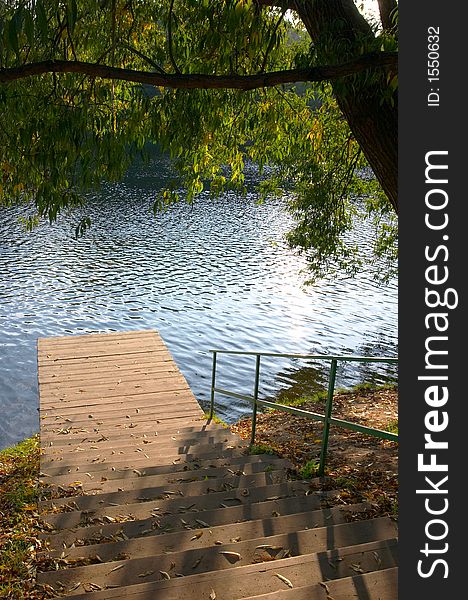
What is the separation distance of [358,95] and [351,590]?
9.33ft

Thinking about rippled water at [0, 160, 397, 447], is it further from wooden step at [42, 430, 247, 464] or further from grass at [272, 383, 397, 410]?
wooden step at [42, 430, 247, 464]

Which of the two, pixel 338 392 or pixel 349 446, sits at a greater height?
pixel 338 392

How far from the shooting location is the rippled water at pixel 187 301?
43.3 feet

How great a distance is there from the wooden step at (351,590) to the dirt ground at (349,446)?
105 centimetres

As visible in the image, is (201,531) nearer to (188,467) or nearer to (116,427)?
(188,467)

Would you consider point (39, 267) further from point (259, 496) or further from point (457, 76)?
point (457, 76)

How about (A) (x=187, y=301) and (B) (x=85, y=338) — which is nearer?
(B) (x=85, y=338)

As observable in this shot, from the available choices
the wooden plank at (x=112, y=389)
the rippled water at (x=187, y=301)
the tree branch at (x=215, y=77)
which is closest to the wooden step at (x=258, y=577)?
the tree branch at (x=215, y=77)

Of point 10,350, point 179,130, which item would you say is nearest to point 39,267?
point 10,350

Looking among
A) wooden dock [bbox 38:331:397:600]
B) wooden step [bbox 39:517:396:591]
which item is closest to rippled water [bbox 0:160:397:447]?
wooden dock [bbox 38:331:397:600]

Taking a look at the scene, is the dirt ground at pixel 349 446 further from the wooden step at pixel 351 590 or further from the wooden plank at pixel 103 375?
the wooden plank at pixel 103 375

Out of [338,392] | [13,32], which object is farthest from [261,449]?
[338,392]

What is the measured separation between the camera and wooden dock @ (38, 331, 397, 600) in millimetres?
2914

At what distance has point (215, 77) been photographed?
11.1 feet
